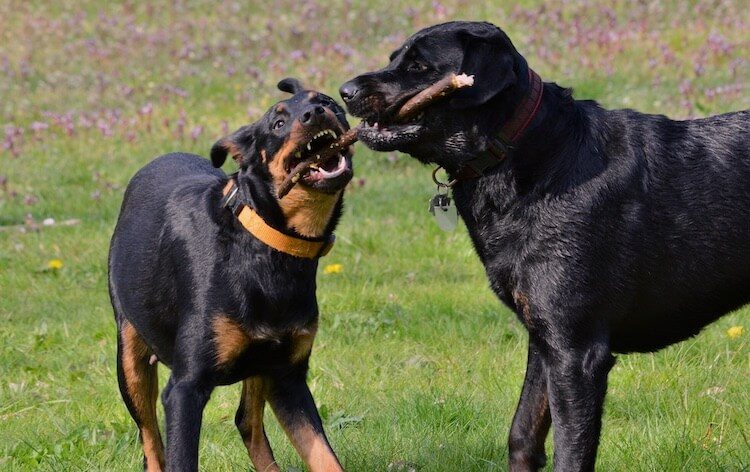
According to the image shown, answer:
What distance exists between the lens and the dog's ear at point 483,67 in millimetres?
4047

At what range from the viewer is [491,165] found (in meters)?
4.15

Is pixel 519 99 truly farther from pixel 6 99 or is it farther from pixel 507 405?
pixel 6 99

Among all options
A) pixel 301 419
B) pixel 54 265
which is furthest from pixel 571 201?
pixel 54 265

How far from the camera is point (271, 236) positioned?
182 inches

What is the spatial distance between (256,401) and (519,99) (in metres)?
1.84

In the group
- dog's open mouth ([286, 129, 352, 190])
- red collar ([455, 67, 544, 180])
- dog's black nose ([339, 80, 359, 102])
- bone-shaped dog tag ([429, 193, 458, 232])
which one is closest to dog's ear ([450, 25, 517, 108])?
red collar ([455, 67, 544, 180])

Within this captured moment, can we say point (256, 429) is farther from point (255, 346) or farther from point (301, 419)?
point (255, 346)

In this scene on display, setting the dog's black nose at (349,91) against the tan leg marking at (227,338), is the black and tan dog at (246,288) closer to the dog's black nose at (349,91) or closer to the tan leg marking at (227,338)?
the tan leg marking at (227,338)

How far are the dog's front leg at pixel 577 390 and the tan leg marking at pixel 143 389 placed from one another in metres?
1.93

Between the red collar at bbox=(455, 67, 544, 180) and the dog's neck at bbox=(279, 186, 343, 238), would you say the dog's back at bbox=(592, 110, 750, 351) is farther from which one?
the dog's neck at bbox=(279, 186, 343, 238)

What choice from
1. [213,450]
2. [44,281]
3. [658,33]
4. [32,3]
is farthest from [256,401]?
[32,3]

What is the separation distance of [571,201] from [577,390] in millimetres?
701

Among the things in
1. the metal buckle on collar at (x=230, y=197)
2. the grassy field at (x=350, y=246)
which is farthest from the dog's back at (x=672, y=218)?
the metal buckle on collar at (x=230, y=197)

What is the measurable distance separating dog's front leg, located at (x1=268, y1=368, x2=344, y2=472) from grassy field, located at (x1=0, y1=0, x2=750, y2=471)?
0.32m
